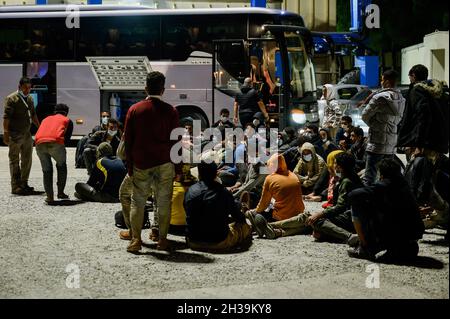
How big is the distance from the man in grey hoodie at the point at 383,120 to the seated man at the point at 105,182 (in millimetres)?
3772

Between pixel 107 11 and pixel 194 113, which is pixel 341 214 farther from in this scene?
pixel 107 11

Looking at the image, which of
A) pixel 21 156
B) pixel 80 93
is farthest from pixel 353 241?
pixel 80 93

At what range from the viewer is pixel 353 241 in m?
8.60

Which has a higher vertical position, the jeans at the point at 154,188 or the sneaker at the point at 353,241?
the jeans at the point at 154,188

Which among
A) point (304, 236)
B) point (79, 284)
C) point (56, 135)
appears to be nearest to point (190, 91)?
point (56, 135)

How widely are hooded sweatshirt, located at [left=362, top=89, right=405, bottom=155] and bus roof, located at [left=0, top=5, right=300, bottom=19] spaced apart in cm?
1124

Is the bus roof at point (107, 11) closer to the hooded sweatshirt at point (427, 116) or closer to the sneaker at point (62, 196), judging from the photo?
the sneaker at point (62, 196)

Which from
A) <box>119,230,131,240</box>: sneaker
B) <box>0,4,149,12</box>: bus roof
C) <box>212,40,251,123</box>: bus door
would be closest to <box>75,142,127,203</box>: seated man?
<box>119,230,131,240</box>: sneaker

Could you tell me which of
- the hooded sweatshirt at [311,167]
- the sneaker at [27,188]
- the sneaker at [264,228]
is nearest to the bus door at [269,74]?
the hooded sweatshirt at [311,167]

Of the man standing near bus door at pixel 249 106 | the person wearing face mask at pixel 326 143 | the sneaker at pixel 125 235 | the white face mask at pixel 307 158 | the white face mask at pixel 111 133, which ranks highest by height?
the man standing near bus door at pixel 249 106

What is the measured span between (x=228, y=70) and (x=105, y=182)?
27.7 ft

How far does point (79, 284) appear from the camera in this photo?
717 cm

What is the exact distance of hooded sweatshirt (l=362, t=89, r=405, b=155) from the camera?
9.80m

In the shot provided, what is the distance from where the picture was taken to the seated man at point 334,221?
8.71m
